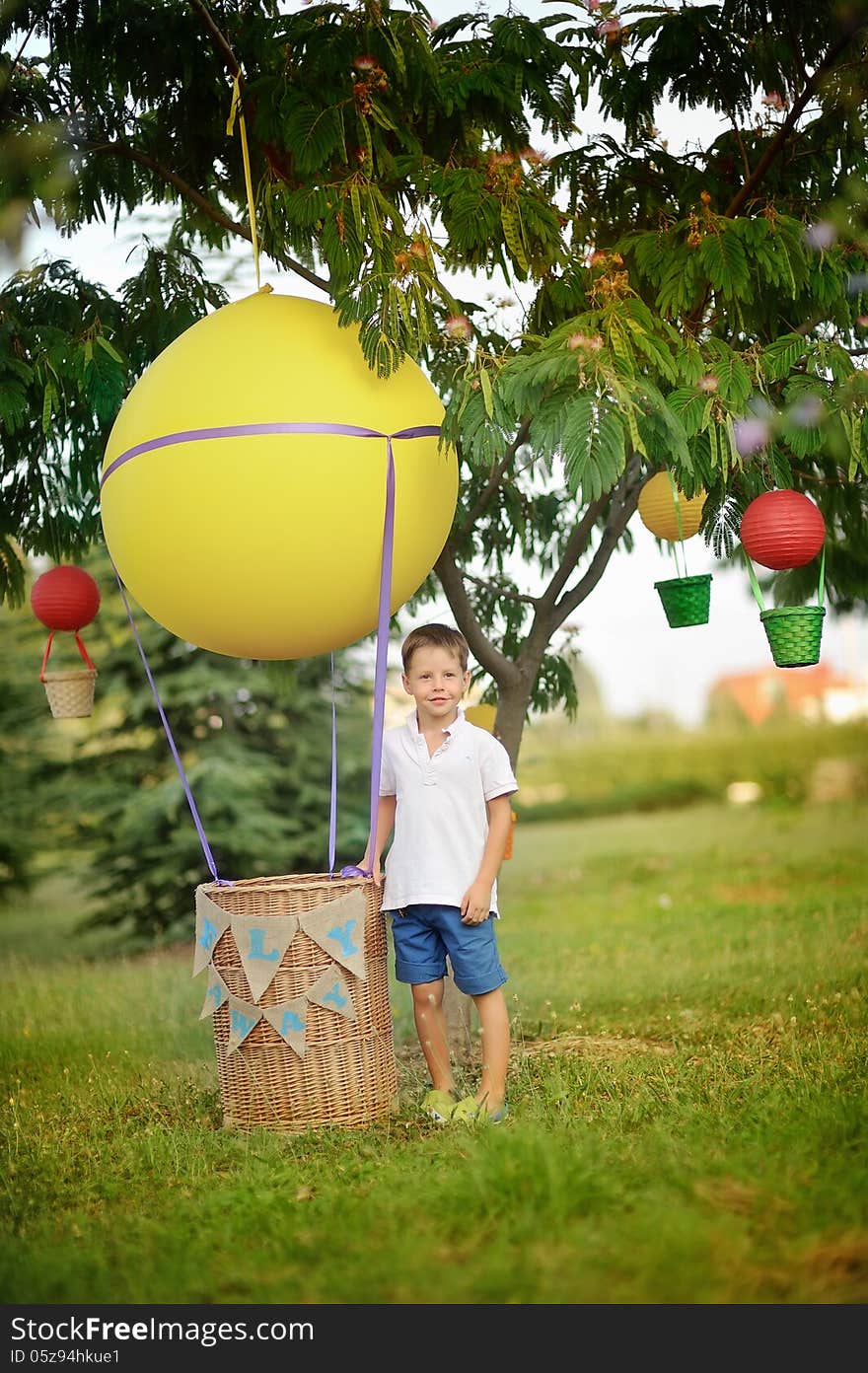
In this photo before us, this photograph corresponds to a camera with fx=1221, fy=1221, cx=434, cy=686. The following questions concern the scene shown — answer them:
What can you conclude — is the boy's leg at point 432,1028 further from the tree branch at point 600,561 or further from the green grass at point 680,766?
the green grass at point 680,766

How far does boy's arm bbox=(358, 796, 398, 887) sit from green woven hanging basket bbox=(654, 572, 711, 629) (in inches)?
44.1

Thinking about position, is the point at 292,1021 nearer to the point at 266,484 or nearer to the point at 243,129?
the point at 266,484

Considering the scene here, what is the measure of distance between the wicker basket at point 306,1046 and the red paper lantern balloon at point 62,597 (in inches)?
53.5

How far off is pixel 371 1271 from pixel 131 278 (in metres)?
3.83

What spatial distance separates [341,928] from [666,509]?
5.73 feet

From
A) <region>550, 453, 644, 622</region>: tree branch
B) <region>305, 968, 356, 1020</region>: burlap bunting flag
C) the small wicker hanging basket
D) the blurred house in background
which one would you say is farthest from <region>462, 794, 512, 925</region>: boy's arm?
the blurred house in background

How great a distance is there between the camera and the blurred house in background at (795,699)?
18.7 m

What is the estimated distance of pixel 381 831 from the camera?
4043mm

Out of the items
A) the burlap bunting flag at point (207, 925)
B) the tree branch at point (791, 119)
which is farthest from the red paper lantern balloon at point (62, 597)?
the tree branch at point (791, 119)

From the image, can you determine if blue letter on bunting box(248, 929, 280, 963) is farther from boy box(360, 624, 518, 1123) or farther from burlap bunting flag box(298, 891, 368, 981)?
boy box(360, 624, 518, 1123)

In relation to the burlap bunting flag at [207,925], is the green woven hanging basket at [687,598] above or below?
above

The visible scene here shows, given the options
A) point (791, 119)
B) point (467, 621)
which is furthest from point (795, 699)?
point (791, 119)

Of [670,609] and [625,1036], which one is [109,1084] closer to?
[625,1036]

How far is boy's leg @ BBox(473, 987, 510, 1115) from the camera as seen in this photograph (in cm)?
380
